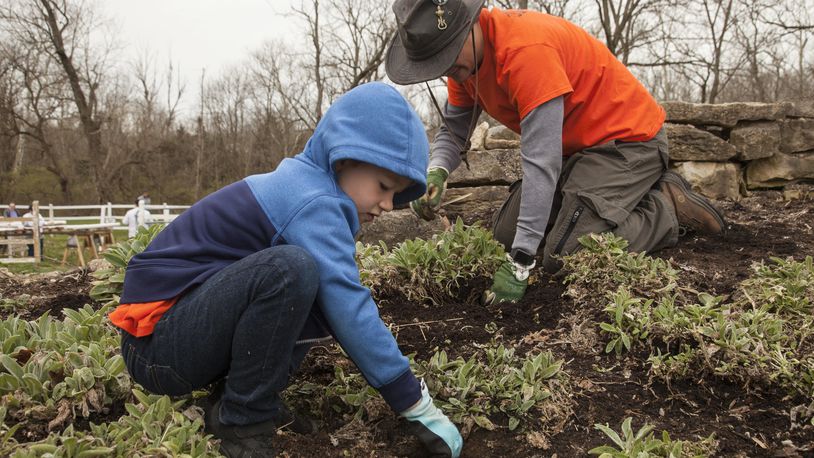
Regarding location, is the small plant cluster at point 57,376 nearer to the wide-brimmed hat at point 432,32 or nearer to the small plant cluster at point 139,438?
the small plant cluster at point 139,438

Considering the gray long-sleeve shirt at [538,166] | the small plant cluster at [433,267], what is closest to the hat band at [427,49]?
the gray long-sleeve shirt at [538,166]

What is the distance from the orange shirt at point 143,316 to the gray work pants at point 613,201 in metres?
2.01

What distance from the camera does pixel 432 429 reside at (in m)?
1.70

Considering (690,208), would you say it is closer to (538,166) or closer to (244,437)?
(538,166)

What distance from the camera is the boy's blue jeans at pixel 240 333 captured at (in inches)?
60.6

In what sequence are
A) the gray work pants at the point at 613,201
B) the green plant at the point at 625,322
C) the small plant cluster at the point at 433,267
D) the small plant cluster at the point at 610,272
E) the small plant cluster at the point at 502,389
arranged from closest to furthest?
the small plant cluster at the point at 502,389 → the green plant at the point at 625,322 → the small plant cluster at the point at 610,272 → the small plant cluster at the point at 433,267 → the gray work pants at the point at 613,201

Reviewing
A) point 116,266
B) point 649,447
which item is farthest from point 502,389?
point 116,266

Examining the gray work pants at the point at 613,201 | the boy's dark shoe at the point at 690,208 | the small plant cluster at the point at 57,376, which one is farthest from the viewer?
the boy's dark shoe at the point at 690,208

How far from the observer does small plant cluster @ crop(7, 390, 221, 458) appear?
1501mm

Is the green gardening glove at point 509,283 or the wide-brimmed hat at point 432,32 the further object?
the green gardening glove at point 509,283

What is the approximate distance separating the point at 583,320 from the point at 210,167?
3602 centimetres

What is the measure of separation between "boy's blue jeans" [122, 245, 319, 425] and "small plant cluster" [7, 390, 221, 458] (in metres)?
0.08

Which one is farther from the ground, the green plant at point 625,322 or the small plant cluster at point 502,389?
the green plant at point 625,322

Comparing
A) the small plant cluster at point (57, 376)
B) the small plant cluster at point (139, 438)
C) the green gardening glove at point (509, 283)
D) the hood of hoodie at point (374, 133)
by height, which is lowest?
the small plant cluster at point (139, 438)
